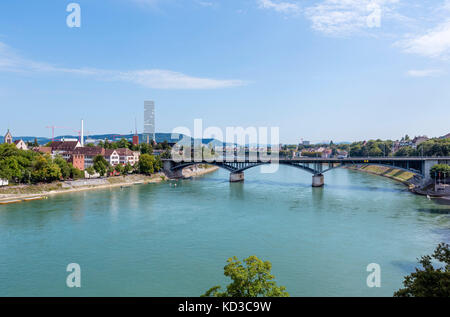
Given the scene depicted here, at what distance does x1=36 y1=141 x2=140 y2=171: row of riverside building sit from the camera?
51812mm

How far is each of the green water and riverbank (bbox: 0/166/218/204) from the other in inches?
115

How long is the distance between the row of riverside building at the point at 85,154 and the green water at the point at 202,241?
1746cm

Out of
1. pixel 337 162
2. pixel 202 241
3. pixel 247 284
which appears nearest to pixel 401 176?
pixel 337 162

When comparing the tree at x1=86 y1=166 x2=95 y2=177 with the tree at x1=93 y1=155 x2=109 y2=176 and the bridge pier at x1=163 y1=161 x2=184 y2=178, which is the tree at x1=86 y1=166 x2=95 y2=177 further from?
the bridge pier at x1=163 y1=161 x2=184 y2=178

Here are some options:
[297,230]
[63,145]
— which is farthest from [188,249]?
[63,145]

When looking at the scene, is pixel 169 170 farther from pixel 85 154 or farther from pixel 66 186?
pixel 66 186

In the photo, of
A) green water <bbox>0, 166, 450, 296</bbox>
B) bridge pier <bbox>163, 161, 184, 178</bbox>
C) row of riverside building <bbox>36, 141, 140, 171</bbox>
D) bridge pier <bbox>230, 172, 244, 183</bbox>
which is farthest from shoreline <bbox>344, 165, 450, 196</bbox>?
row of riverside building <bbox>36, 141, 140, 171</bbox>

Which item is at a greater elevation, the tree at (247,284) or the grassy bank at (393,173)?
the tree at (247,284)

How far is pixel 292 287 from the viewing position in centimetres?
1352

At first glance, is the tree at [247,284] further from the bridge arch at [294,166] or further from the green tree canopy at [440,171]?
the green tree canopy at [440,171]

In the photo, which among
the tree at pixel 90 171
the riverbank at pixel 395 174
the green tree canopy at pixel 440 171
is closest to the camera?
the green tree canopy at pixel 440 171

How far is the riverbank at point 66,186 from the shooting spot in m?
34.1

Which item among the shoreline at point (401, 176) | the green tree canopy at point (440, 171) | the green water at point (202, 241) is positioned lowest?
the green water at point (202, 241)

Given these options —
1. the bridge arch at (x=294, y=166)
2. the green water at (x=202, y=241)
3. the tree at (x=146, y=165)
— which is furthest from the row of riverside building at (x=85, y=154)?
the green water at (x=202, y=241)
